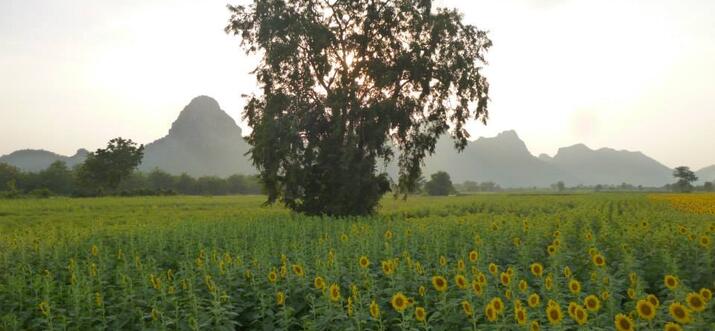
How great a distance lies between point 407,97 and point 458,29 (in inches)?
189

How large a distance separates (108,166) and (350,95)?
76.7 meters

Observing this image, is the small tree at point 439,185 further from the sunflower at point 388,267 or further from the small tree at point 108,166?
the sunflower at point 388,267

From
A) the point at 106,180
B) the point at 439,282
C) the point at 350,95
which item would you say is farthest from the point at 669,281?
the point at 106,180

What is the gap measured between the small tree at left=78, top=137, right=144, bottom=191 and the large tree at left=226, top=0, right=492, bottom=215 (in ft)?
232

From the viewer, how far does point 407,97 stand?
27.1m

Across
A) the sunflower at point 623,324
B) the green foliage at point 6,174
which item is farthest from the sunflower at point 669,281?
the green foliage at point 6,174

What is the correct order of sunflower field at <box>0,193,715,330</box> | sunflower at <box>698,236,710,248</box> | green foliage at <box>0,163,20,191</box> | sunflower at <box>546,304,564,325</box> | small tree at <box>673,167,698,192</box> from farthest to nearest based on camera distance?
small tree at <box>673,167,698,192</box>
green foliage at <box>0,163,20,191</box>
sunflower at <box>698,236,710,248</box>
sunflower field at <box>0,193,715,330</box>
sunflower at <box>546,304,564,325</box>

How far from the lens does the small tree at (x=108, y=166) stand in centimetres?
8869

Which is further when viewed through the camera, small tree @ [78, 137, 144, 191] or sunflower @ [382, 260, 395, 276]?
small tree @ [78, 137, 144, 191]

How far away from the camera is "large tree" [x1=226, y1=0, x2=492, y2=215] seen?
2612cm

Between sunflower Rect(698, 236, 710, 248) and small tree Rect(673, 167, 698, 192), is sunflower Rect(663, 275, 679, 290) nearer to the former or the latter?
sunflower Rect(698, 236, 710, 248)

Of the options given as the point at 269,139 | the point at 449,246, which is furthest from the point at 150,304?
the point at 269,139

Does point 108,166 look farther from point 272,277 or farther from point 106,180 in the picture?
point 272,277

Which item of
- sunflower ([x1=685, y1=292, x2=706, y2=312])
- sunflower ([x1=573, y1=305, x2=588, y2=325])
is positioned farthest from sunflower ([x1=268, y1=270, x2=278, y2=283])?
sunflower ([x1=685, y1=292, x2=706, y2=312])
